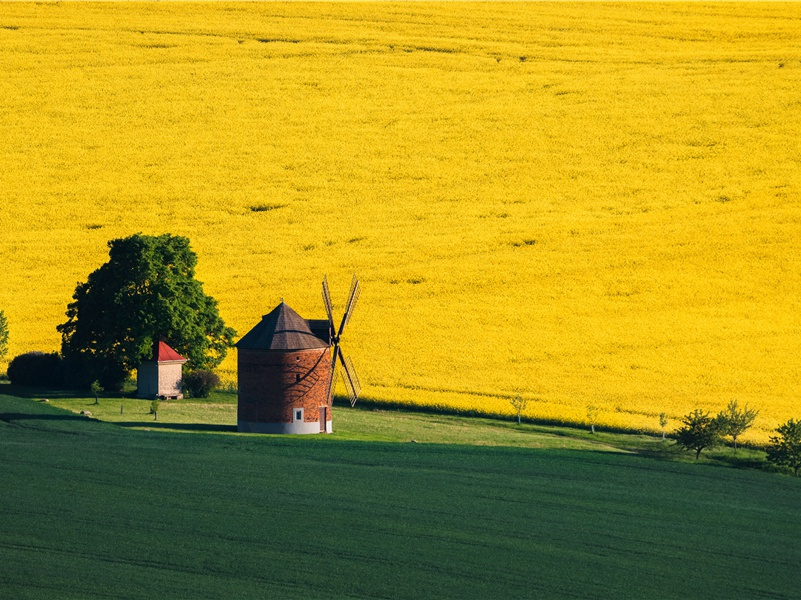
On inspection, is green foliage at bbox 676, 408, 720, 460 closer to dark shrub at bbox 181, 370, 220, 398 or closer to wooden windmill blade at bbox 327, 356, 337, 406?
wooden windmill blade at bbox 327, 356, 337, 406

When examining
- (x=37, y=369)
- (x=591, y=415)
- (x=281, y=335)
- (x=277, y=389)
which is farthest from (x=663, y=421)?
(x=37, y=369)

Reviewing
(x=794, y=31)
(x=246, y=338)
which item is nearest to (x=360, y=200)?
(x=246, y=338)

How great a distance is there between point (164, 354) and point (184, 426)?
8.32m

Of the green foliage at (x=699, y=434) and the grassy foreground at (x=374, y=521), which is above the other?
the green foliage at (x=699, y=434)

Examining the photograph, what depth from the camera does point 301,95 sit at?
111 metres

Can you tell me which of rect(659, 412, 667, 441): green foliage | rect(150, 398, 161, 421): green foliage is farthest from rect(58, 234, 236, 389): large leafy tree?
rect(659, 412, 667, 441): green foliage

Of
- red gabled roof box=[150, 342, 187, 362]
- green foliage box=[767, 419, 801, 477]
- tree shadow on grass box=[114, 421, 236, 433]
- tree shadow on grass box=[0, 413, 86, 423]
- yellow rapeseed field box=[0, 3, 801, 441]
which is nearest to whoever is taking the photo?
green foliage box=[767, 419, 801, 477]

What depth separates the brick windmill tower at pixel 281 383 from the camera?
195ft

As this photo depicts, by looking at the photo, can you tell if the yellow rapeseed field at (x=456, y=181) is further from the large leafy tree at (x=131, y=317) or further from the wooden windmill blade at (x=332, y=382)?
the large leafy tree at (x=131, y=317)

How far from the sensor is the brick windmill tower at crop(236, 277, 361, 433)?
59.4 metres

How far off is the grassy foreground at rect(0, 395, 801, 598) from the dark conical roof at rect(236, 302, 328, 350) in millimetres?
6437

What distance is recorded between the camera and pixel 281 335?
196 ft

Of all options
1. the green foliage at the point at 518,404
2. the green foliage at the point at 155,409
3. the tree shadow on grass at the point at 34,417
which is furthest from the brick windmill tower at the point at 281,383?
the green foliage at the point at 518,404

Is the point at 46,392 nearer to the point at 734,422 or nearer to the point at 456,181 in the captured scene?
the point at 734,422
